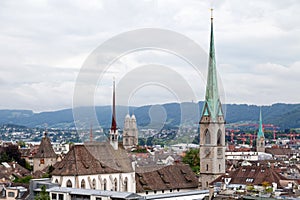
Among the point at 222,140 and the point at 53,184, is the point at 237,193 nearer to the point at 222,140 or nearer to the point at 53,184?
the point at 53,184

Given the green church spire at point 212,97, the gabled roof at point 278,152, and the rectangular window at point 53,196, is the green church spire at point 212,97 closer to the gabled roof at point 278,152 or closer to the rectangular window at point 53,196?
the rectangular window at point 53,196

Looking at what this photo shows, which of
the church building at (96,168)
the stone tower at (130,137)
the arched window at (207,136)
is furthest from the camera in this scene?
the stone tower at (130,137)

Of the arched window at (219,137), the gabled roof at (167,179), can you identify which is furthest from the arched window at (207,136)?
the gabled roof at (167,179)

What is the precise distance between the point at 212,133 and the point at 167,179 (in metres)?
13.0

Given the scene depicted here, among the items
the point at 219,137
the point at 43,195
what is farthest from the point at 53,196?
the point at 219,137

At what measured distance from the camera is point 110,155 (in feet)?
214

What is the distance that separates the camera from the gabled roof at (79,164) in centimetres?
6022

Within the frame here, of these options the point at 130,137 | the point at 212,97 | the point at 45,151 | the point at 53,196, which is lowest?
the point at 53,196

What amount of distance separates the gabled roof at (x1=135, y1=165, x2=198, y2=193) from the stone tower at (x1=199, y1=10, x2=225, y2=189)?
6182 mm

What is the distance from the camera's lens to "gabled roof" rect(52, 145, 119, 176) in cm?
6022

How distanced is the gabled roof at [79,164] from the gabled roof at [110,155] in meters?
0.67

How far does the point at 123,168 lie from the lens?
6575cm

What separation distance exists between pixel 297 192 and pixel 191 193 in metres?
9.53

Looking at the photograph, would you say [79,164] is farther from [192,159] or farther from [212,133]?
[192,159]
